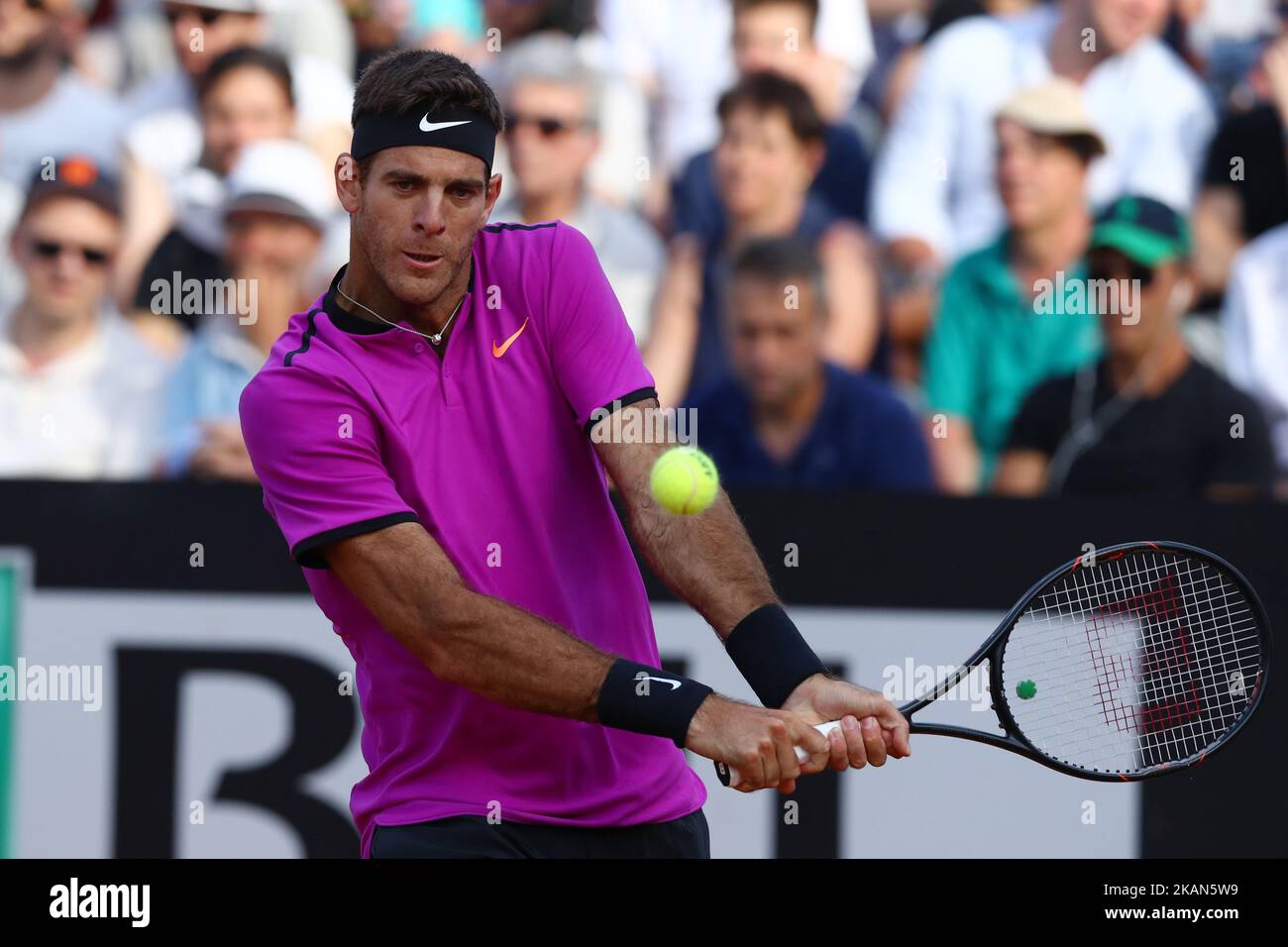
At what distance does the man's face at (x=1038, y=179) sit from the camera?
579cm

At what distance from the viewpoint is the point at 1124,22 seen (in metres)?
5.92

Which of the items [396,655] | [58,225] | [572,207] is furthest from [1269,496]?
[58,225]

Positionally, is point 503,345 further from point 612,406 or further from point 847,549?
point 847,549

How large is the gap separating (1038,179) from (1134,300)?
1.63ft

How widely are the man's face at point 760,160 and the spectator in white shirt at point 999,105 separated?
27cm

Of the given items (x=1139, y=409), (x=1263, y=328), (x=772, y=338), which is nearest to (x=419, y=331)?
(x=772, y=338)

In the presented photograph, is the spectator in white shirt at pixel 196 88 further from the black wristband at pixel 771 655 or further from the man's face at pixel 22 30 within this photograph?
the black wristband at pixel 771 655

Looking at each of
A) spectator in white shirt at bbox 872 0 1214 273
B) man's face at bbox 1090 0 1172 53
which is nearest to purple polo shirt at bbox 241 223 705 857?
spectator in white shirt at bbox 872 0 1214 273

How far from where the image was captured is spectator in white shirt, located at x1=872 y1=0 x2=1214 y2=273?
5797mm

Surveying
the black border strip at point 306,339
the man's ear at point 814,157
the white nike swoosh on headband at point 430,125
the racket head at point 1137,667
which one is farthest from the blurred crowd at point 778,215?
the white nike swoosh on headband at point 430,125

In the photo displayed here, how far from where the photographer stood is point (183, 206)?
5855 millimetres

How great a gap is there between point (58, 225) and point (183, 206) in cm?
40
